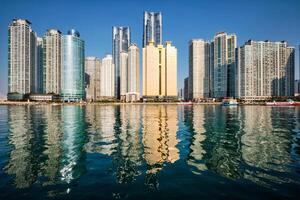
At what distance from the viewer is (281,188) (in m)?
15.0

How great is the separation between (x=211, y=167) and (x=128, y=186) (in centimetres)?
774

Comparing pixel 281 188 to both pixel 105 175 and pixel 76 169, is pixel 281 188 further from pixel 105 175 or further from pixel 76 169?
pixel 76 169

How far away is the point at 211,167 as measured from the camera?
64.8 feet

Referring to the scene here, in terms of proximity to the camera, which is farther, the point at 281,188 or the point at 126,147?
the point at 126,147

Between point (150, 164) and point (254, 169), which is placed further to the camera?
point (150, 164)

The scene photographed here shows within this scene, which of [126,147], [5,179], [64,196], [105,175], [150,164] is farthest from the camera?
[126,147]

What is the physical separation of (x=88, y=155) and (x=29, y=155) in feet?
18.8

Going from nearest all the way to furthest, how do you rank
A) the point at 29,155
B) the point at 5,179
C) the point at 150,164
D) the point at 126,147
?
the point at 5,179 < the point at 150,164 < the point at 29,155 < the point at 126,147

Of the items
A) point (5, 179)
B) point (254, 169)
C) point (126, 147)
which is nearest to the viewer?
point (5, 179)

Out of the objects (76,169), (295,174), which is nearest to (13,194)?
(76,169)

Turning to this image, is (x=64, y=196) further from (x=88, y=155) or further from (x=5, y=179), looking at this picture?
(x=88, y=155)

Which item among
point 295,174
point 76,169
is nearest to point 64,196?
point 76,169

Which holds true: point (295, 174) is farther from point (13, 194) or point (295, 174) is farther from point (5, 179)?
point (5, 179)

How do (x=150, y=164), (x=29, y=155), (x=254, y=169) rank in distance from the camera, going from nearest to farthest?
(x=254, y=169) < (x=150, y=164) < (x=29, y=155)
